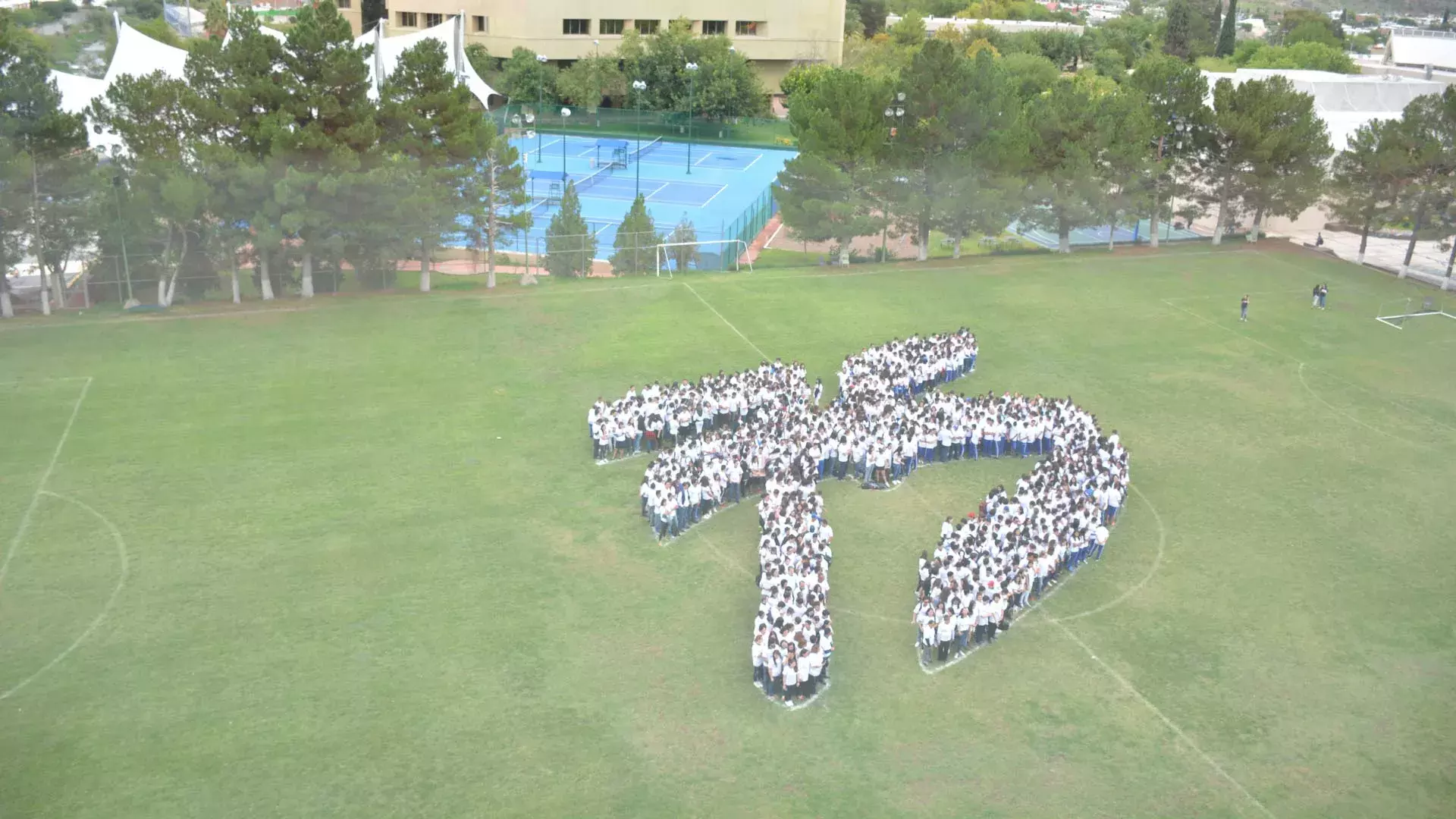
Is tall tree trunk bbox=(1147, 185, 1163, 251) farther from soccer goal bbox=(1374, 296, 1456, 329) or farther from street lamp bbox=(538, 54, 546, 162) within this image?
street lamp bbox=(538, 54, 546, 162)

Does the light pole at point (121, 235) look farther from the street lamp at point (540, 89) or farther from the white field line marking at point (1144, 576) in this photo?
the street lamp at point (540, 89)

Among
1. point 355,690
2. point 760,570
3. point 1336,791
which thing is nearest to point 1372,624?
point 1336,791

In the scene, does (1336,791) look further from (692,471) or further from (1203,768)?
(692,471)

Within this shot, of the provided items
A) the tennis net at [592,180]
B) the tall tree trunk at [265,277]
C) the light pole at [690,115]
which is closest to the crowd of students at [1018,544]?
the tall tree trunk at [265,277]

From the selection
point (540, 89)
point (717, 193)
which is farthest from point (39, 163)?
point (540, 89)

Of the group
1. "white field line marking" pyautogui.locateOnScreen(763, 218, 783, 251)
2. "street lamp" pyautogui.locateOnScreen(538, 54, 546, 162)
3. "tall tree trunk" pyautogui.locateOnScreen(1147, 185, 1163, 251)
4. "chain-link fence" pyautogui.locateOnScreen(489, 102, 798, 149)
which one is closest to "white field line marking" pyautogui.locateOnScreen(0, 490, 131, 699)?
"white field line marking" pyautogui.locateOnScreen(763, 218, 783, 251)
